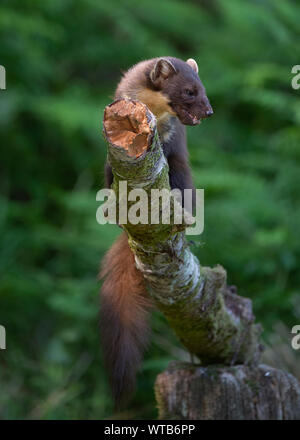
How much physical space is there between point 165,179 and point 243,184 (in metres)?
2.72

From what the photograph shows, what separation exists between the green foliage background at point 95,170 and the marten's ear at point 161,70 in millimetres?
1542

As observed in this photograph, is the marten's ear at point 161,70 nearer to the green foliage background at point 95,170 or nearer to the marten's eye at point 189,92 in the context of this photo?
the marten's eye at point 189,92

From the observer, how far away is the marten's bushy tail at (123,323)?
3125 millimetres

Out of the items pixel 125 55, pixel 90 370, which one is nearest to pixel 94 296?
pixel 90 370

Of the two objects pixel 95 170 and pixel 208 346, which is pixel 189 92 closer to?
pixel 208 346

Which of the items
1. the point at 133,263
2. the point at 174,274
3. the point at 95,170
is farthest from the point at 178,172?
the point at 95,170

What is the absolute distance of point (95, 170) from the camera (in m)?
7.01

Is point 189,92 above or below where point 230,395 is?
above

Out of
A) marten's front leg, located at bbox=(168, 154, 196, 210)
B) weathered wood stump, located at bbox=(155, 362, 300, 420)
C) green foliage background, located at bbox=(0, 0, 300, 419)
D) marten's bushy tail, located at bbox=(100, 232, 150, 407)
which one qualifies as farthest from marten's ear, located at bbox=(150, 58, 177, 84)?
green foliage background, located at bbox=(0, 0, 300, 419)

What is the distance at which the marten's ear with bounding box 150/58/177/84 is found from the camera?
10.6 ft

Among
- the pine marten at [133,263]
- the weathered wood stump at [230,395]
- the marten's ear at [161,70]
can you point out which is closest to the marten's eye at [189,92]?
the pine marten at [133,263]

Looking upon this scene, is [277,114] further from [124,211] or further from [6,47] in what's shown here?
[124,211]

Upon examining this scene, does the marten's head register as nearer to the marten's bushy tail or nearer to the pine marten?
the pine marten

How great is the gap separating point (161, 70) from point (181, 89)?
141mm
